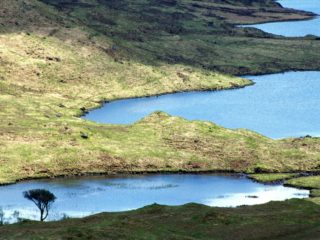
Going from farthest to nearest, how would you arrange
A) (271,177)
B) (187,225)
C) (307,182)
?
(271,177) < (307,182) < (187,225)

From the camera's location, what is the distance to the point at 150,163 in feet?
573

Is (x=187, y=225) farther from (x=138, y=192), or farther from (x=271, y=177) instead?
(x=271, y=177)

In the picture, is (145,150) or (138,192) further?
(145,150)

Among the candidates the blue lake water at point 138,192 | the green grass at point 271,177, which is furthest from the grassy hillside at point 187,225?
the green grass at point 271,177

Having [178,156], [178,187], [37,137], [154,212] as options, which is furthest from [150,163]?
[154,212]

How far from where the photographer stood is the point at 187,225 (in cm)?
7788

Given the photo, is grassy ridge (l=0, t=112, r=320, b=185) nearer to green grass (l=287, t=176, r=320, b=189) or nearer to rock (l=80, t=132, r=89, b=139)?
rock (l=80, t=132, r=89, b=139)

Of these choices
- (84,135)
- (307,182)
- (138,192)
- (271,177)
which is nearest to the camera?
(138,192)

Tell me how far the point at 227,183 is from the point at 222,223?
84170 mm

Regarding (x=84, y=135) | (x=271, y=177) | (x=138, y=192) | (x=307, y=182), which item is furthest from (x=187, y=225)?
(x=84, y=135)

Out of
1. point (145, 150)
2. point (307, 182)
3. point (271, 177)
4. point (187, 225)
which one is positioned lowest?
point (271, 177)

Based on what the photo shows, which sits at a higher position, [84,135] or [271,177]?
[84,135]

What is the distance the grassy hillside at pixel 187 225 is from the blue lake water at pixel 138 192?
49.6m

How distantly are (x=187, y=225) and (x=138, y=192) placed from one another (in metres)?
73.6
